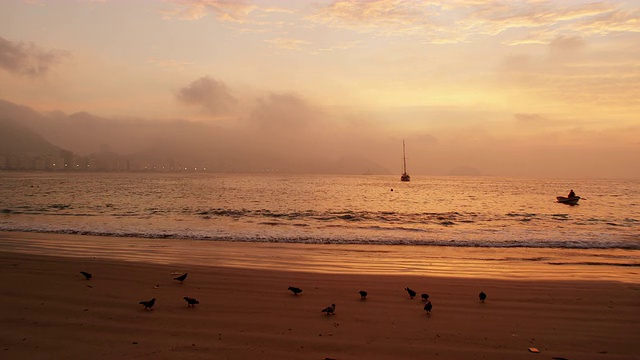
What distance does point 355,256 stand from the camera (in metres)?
14.2

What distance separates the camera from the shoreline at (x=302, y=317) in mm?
5402

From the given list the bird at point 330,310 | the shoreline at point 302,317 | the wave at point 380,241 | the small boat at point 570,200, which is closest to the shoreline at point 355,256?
the wave at point 380,241

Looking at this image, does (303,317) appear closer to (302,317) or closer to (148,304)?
(302,317)

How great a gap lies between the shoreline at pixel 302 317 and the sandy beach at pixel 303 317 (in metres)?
0.02

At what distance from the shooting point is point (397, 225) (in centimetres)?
2592

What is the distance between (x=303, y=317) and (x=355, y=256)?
7687 mm

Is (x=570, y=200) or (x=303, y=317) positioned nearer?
(x=303, y=317)

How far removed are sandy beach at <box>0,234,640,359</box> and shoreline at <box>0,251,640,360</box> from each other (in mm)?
24

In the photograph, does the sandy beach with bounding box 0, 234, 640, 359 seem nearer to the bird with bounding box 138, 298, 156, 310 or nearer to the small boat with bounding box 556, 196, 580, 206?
the bird with bounding box 138, 298, 156, 310

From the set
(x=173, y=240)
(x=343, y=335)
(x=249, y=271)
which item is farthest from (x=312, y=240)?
(x=343, y=335)

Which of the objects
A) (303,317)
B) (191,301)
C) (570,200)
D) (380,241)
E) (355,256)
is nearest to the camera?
(303,317)

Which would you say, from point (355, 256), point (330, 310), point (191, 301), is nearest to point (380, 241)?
point (355, 256)

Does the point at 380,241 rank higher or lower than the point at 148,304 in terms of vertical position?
lower

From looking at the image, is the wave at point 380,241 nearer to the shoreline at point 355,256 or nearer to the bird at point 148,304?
the shoreline at point 355,256
